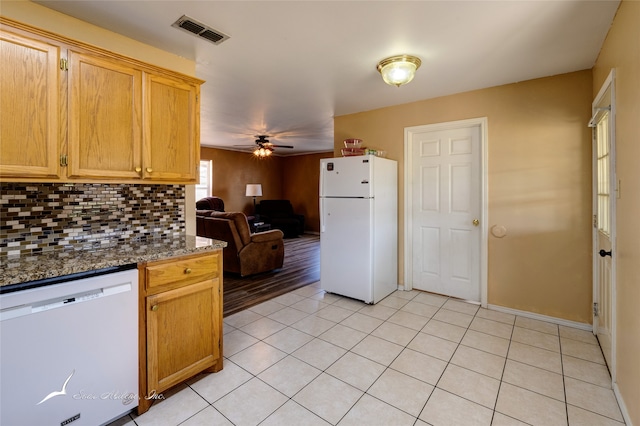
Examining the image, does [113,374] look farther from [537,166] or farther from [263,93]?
[537,166]

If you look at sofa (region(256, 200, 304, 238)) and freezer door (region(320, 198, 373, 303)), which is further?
sofa (region(256, 200, 304, 238))

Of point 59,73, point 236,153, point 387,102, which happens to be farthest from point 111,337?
point 236,153

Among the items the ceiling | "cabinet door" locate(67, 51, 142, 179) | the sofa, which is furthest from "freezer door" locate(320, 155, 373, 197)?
the sofa

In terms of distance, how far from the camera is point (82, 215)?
78.9 inches

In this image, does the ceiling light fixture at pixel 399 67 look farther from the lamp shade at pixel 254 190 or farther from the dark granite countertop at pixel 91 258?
the lamp shade at pixel 254 190

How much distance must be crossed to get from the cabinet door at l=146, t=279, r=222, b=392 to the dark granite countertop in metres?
0.24

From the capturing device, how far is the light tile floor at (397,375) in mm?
1715

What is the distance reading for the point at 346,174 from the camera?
136 inches

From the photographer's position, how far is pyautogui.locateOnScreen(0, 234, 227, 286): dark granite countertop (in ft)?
4.41

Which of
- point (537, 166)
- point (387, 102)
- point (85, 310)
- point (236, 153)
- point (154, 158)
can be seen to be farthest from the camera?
point (236, 153)

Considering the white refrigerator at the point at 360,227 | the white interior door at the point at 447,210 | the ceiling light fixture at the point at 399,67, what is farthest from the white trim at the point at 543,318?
the ceiling light fixture at the point at 399,67

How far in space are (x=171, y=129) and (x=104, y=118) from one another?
41cm

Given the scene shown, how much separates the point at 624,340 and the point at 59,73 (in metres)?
3.59

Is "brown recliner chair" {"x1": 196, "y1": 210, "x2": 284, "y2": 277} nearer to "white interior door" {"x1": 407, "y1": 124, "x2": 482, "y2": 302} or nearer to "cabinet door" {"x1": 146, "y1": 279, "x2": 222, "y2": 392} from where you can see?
"white interior door" {"x1": 407, "y1": 124, "x2": 482, "y2": 302}
